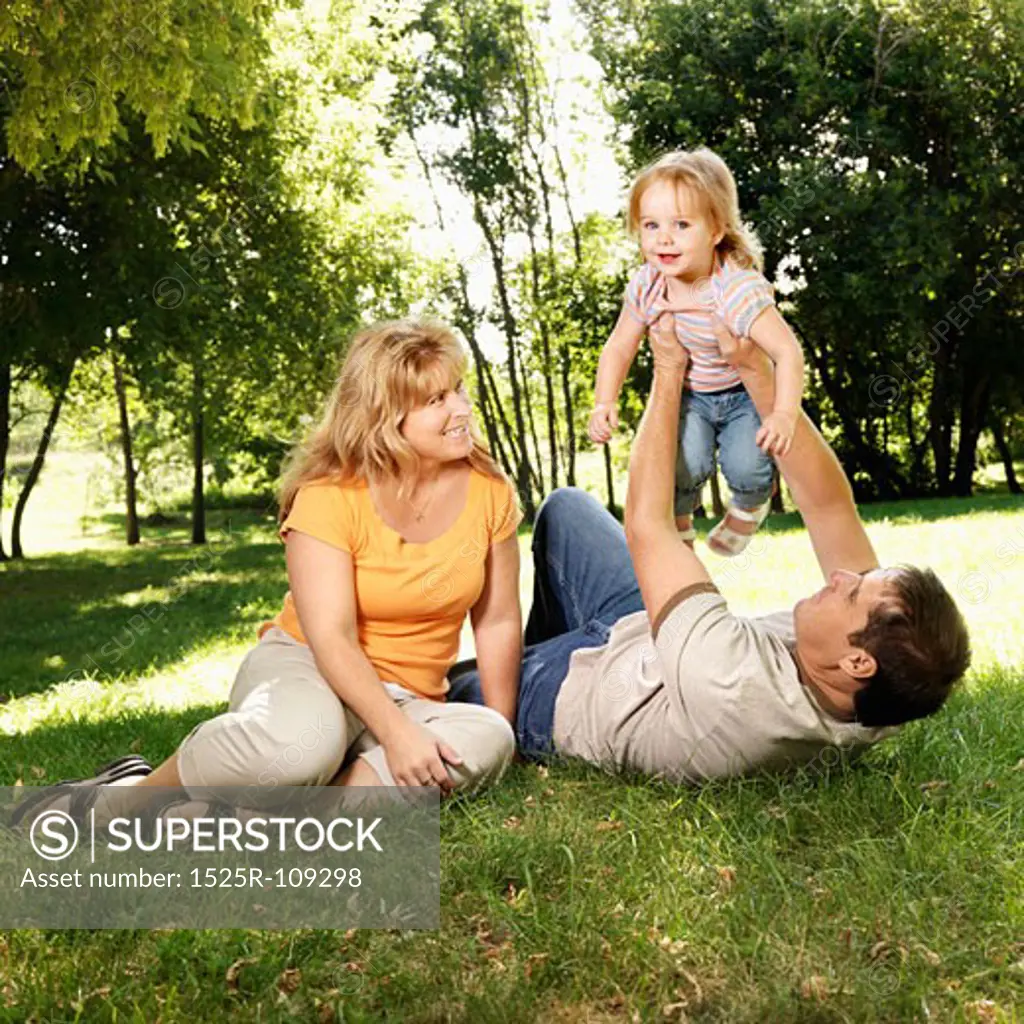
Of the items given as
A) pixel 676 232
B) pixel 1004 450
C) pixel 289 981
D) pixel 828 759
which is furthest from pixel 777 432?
pixel 1004 450

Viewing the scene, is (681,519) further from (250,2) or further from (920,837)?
(250,2)

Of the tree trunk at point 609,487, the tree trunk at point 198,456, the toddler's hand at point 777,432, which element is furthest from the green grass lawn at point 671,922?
the tree trunk at point 609,487

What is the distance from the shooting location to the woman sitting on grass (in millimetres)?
3531

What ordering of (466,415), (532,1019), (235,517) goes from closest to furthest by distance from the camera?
(532,1019) → (466,415) → (235,517)

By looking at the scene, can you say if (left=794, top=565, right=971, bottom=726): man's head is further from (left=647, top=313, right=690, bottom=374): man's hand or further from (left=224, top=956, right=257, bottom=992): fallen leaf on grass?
(left=224, top=956, right=257, bottom=992): fallen leaf on grass

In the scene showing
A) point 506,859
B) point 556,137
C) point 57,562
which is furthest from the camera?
point 556,137

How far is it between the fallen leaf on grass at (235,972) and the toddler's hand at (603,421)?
161 cm

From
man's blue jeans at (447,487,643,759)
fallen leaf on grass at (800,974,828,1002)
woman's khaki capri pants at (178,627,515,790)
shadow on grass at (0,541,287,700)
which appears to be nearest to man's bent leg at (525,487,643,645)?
man's blue jeans at (447,487,643,759)

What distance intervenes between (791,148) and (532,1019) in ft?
58.6

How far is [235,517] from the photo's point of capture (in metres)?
32.7

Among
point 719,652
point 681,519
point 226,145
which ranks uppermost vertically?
point 226,145

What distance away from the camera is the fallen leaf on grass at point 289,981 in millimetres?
2654

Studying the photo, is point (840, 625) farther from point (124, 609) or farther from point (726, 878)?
point (124, 609)

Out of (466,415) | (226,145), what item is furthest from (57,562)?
(466,415)
